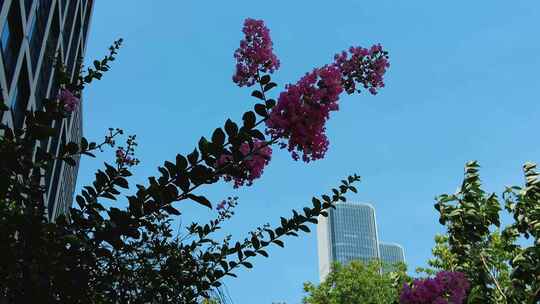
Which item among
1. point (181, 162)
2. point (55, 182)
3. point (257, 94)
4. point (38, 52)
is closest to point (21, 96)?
point (38, 52)

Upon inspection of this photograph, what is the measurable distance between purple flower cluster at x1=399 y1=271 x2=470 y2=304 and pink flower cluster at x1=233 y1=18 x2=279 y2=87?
1973mm

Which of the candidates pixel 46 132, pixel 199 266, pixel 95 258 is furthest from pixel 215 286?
pixel 46 132

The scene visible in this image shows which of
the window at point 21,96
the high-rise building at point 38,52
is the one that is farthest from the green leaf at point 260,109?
the window at point 21,96

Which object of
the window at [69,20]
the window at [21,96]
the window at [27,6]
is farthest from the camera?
Answer: the window at [69,20]

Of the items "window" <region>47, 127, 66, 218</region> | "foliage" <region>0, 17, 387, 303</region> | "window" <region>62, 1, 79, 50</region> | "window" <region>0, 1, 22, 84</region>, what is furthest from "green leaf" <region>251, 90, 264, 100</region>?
"window" <region>47, 127, 66, 218</region>

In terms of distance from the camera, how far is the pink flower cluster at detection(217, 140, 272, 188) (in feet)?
12.1

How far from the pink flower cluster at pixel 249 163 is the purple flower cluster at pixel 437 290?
148 cm

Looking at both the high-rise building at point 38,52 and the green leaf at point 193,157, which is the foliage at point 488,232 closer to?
the green leaf at point 193,157

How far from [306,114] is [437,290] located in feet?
5.69

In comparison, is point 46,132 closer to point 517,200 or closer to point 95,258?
point 95,258

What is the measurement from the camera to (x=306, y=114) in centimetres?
338

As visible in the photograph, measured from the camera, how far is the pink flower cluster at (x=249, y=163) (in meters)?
3.67

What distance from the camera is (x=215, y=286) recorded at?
4.78 meters

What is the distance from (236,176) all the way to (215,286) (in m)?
1.50
